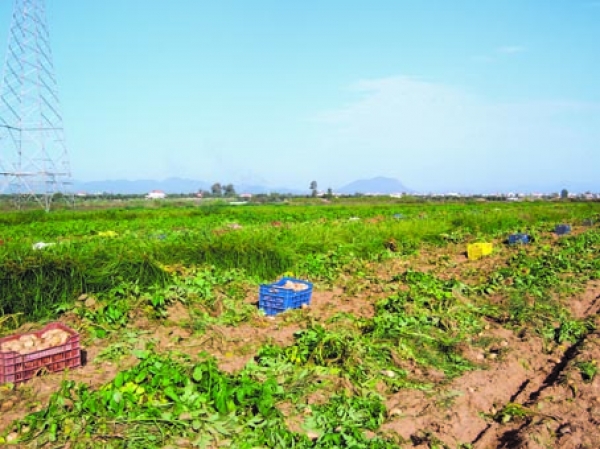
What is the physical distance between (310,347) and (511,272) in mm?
5500

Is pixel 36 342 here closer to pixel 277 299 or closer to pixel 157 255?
pixel 277 299

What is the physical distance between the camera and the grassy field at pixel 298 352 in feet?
12.4

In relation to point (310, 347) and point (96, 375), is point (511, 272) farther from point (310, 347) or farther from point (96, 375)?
point (96, 375)

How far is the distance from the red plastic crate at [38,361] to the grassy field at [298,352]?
108 mm

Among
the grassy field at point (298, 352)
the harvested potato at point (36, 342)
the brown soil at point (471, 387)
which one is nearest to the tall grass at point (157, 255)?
the grassy field at point (298, 352)

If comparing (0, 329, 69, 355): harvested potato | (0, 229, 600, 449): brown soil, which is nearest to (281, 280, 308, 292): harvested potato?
(0, 229, 600, 449): brown soil

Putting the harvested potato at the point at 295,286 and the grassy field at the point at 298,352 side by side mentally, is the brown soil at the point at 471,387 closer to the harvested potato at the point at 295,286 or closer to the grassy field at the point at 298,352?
the grassy field at the point at 298,352

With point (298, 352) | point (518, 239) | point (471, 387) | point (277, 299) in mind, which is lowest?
point (471, 387)

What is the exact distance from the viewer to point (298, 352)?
204 inches

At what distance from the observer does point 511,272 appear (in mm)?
9273

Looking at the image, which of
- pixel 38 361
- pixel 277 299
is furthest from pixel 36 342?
pixel 277 299

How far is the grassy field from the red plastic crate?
11 centimetres

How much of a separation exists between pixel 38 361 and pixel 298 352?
248 cm

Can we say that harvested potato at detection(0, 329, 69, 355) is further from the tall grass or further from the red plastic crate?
the tall grass
